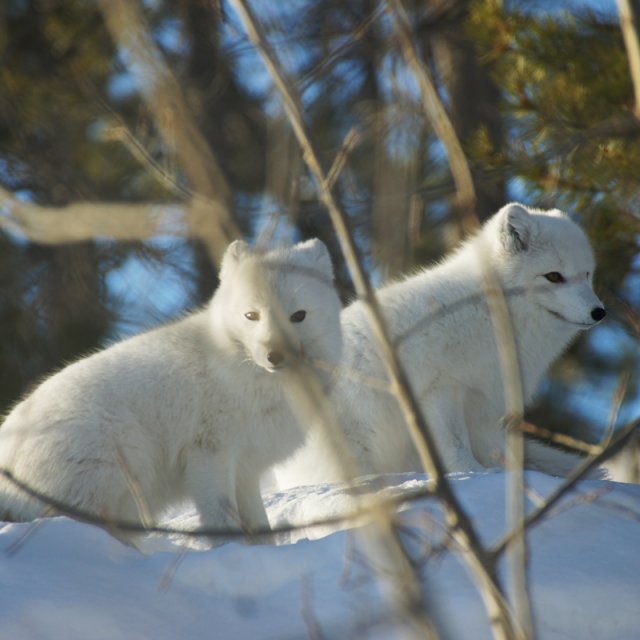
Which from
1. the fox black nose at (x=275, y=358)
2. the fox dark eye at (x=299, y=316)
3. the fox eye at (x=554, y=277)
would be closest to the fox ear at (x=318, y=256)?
the fox dark eye at (x=299, y=316)

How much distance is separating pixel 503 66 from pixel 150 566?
169 inches

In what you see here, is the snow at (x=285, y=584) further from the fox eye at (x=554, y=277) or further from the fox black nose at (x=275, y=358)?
the fox eye at (x=554, y=277)

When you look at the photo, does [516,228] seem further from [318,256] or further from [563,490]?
[563,490]

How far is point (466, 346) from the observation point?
18.3 feet

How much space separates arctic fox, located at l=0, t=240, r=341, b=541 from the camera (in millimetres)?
4242

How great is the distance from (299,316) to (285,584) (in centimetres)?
169

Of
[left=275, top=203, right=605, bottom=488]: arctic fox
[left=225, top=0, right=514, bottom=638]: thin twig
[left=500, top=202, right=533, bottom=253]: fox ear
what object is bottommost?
[left=275, top=203, right=605, bottom=488]: arctic fox

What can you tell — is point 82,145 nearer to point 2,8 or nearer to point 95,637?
point 2,8

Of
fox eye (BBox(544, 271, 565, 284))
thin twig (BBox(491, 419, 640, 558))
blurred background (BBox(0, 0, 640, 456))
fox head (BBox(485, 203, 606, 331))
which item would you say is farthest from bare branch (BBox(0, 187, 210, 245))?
fox eye (BBox(544, 271, 565, 284))

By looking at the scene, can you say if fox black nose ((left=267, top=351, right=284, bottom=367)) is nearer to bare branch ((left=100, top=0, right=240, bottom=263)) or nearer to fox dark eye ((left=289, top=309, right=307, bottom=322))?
fox dark eye ((left=289, top=309, right=307, bottom=322))

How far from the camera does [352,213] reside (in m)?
2.32

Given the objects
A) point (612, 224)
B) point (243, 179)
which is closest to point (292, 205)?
point (612, 224)

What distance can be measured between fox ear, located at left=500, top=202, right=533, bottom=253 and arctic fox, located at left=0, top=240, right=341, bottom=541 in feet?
4.34

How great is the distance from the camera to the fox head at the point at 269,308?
449cm
